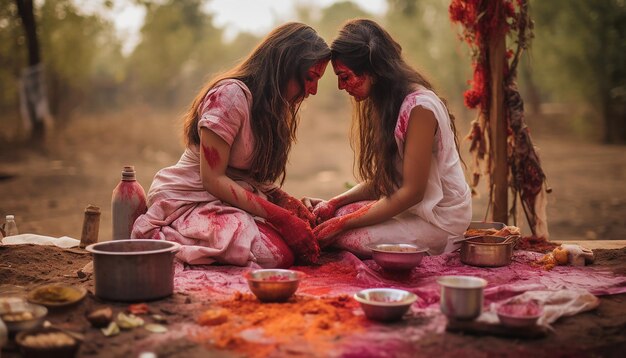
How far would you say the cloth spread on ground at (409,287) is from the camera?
241 cm

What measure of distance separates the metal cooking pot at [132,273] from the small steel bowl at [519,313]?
151 cm

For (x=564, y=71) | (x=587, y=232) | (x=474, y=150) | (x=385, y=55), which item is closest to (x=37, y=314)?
(x=385, y=55)

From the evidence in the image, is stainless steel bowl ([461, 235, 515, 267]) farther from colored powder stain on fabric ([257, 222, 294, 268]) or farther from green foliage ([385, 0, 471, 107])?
green foliage ([385, 0, 471, 107])

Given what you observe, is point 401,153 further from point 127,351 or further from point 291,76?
point 127,351

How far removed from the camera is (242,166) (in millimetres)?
3822

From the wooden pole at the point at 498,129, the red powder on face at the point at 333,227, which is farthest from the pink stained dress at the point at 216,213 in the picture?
the wooden pole at the point at 498,129

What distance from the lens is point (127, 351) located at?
2.33 m

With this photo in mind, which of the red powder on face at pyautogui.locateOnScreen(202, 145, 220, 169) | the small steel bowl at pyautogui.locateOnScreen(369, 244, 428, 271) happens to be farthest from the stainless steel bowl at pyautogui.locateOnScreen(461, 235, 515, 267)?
the red powder on face at pyautogui.locateOnScreen(202, 145, 220, 169)

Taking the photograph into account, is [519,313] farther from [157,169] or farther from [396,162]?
[157,169]

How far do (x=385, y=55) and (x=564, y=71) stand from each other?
53.9 feet

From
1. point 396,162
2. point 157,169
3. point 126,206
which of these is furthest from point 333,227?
point 157,169

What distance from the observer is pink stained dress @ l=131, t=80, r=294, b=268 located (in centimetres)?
353

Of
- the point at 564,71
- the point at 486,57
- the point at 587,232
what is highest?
the point at 564,71

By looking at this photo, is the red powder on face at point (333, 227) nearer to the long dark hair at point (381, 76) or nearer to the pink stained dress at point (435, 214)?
the pink stained dress at point (435, 214)
